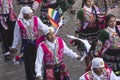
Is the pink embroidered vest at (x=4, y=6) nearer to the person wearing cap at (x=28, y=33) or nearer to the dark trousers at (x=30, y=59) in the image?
the person wearing cap at (x=28, y=33)

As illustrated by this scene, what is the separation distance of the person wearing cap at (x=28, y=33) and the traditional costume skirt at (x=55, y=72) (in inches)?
45.6

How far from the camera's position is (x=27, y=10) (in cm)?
842

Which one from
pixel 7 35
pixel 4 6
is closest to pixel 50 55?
pixel 4 6

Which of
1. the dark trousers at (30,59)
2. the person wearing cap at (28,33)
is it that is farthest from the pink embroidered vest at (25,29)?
the dark trousers at (30,59)

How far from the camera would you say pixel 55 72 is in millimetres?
7637

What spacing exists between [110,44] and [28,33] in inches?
66.5

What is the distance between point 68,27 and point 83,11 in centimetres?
408

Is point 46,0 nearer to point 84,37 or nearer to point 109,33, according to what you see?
point 84,37

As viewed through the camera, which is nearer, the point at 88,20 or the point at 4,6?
the point at 88,20

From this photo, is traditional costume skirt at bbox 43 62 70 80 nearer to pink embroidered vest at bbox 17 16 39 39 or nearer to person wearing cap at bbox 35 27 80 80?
person wearing cap at bbox 35 27 80 80

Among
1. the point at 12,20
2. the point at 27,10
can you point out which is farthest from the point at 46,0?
the point at 27,10

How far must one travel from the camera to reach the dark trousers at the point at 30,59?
346 inches

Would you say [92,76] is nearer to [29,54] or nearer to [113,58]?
[113,58]

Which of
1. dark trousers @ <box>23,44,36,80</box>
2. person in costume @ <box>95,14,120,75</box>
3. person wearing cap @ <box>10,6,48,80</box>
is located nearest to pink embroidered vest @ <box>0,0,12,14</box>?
person wearing cap @ <box>10,6,48,80</box>
